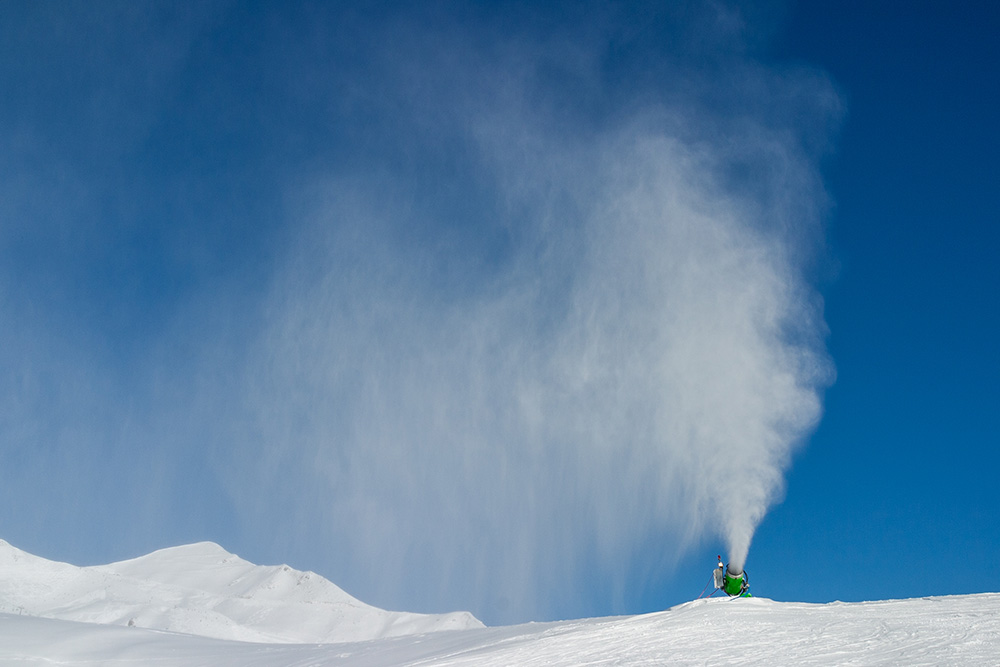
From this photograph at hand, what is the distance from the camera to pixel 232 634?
3219 inches

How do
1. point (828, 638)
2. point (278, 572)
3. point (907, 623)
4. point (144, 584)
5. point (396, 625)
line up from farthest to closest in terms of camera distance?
point (278, 572) → point (396, 625) → point (144, 584) → point (907, 623) → point (828, 638)

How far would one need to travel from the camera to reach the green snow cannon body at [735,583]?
2027cm

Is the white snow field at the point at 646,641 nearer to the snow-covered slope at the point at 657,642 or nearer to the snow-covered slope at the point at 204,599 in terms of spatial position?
the snow-covered slope at the point at 657,642

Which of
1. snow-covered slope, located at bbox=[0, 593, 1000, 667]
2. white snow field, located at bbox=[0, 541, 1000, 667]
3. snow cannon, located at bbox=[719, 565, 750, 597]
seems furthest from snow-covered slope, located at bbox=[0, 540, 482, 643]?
snow cannon, located at bbox=[719, 565, 750, 597]

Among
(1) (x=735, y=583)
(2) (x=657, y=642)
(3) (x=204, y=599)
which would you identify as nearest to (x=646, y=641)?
(2) (x=657, y=642)

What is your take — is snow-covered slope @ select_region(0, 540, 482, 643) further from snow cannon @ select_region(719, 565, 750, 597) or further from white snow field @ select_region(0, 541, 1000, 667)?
snow cannon @ select_region(719, 565, 750, 597)

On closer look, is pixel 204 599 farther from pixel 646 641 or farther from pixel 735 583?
pixel 646 641

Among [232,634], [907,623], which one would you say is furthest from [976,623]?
[232,634]

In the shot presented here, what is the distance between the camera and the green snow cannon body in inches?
798

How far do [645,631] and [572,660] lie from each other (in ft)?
8.56

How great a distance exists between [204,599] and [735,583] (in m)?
105

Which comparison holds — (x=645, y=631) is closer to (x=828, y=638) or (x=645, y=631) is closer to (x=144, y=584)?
(x=828, y=638)

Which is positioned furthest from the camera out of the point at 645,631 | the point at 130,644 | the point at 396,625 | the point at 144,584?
the point at 396,625

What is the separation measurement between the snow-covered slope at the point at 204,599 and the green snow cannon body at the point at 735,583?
48.1m
